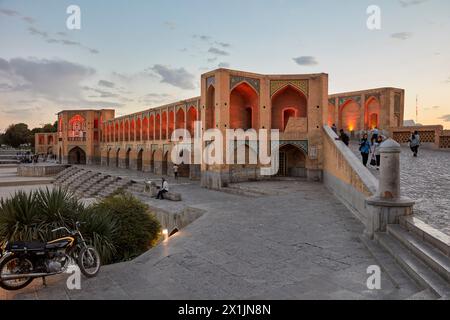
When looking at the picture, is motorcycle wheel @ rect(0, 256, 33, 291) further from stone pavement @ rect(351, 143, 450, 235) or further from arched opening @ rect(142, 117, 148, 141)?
arched opening @ rect(142, 117, 148, 141)

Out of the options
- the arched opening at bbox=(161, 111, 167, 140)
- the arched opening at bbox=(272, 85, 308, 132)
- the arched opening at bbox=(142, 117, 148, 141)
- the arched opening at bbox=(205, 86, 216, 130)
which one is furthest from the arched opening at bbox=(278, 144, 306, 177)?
the arched opening at bbox=(142, 117, 148, 141)

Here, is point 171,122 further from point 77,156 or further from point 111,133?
point 77,156

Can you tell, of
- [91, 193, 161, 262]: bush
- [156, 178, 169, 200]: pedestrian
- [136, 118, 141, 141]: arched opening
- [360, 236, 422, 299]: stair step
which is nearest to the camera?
[360, 236, 422, 299]: stair step

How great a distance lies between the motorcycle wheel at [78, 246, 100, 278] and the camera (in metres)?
4.93

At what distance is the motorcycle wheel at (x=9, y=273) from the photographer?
4465 mm

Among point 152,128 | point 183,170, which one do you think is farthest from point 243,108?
point 152,128

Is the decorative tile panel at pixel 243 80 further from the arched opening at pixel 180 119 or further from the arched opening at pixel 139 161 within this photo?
the arched opening at pixel 139 161

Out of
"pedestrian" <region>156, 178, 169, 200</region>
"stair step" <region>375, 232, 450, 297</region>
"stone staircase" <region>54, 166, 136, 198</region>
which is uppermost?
"stair step" <region>375, 232, 450, 297</region>

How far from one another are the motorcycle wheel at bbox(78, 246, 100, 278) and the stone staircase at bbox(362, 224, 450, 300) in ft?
13.8

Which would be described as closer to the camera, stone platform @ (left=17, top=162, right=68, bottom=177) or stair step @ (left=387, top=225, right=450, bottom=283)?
stair step @ (left=387, top=225, right=450, bottom=283)

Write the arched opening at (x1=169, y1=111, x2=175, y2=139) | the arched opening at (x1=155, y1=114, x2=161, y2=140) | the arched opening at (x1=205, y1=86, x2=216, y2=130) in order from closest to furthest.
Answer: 1. the arched opening at (x1=205, y1=86, x2=216, y2=130)
2. the arched opening at (x1=169, y1=111, x2=175, y2=139)
3. the arched opening at (x1=155, y1=114, x2=161, y2=140)

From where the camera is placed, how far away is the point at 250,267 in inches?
206

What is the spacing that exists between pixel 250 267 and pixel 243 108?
52.1ft
